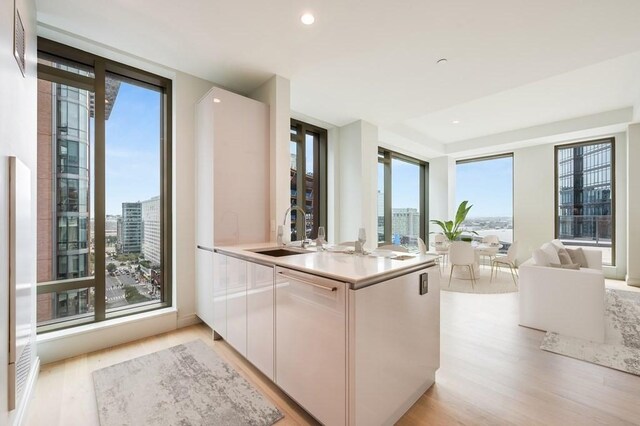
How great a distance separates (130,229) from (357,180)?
10.4 feet

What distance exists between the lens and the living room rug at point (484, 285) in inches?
177

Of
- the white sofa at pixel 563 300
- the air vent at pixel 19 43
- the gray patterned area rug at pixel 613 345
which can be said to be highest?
the air vent at pixel 19 43

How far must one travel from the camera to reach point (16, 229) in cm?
149

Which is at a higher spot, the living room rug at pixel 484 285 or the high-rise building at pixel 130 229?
the high-rise building at pixel 130 229

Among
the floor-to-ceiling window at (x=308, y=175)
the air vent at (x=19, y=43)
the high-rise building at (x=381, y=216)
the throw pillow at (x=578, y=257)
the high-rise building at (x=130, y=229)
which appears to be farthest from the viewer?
the high-rise building at (x=381, y=216)

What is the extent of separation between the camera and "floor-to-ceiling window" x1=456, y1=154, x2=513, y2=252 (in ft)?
21.6

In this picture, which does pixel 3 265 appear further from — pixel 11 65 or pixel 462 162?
pixel 462 162

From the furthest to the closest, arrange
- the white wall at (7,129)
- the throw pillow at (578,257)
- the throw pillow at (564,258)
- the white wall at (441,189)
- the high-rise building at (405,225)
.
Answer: the white wall at (441,189) < the high-rise building at (405,225) < the throw pillow at (578,257) < the throw pillow at (564,258) < the white wall at (7,129)

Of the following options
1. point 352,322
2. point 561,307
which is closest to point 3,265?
point 352,322

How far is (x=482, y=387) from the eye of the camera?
196 cm

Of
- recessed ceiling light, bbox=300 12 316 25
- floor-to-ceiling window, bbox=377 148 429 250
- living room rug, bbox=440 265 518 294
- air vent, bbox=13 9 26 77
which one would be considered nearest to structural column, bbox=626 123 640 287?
living room rug, bbox=440 265 518 294

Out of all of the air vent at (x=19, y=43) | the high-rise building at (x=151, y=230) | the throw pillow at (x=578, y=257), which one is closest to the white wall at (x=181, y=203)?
the high-rise building at (x=151, y=230)

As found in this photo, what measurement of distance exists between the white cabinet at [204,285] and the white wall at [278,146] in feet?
2.42

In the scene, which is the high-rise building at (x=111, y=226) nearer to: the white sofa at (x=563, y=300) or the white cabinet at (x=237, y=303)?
the white cabinet at (x=237, y=303)
